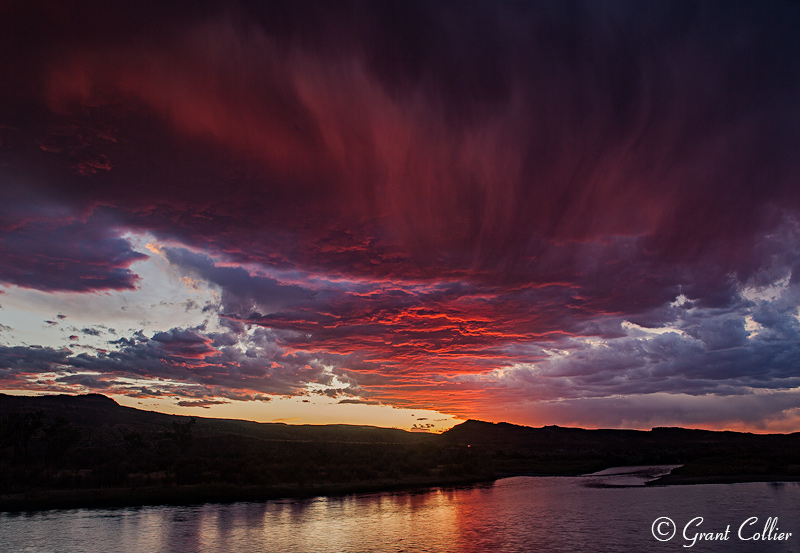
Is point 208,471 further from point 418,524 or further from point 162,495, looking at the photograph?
point 418,524

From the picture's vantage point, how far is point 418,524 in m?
48.2

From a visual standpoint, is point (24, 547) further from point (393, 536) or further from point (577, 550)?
point (577, 550)

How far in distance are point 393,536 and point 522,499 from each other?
31.1 metres

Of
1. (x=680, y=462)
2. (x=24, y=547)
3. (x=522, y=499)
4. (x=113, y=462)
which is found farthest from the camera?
(x=680, y=462)

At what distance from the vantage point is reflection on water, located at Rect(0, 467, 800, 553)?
124 ft

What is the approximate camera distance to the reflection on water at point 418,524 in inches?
1490

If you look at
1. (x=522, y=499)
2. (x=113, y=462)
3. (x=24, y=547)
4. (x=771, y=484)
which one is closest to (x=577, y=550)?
(x=522, y=499)

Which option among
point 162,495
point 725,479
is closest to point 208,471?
point 162,495

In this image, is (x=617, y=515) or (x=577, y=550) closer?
(x=577, y=550)

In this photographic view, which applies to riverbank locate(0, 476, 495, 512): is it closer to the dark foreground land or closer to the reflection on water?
the dark foreground land

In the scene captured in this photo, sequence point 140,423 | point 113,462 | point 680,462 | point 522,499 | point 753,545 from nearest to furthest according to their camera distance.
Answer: point 753,545
point 522,499
point 113,462
point 680,462
point 140,423

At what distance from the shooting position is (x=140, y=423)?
7731 inches

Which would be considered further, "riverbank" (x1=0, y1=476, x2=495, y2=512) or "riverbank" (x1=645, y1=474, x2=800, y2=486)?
"riverbank" (x1=645, y1=474, x2=800, y2=486)

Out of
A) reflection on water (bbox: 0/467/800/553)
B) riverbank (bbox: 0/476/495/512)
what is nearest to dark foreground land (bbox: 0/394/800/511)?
riverbank (bbox: 0/476/495/512)
